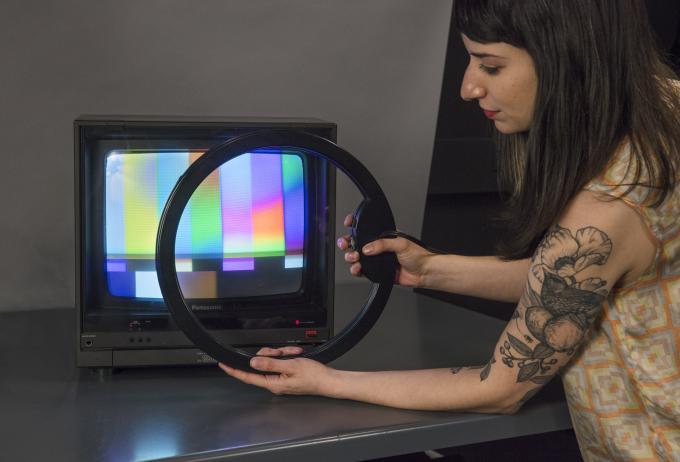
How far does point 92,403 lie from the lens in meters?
1.13

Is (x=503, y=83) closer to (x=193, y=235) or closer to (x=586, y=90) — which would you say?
(x=586, y=90)

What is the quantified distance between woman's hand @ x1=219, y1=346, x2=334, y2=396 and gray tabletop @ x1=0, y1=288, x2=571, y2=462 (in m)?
0.02

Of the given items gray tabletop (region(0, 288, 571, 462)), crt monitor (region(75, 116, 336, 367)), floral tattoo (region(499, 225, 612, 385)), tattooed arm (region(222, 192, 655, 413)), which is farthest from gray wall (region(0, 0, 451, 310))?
floral tattoo (region(499, 225, 612, 385))

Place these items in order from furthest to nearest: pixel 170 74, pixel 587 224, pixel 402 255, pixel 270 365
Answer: pixel 170 74 < pixel 402 255 < pixel 270 365 < pixel 587 224

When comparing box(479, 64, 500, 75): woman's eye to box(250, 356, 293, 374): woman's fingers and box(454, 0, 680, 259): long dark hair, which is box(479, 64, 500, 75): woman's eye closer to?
box(454, 0, 680, 259): long dark hair

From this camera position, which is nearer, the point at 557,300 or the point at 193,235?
the point at 557,300

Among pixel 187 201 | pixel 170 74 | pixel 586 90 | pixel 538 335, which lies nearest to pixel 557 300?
pixel 538 335

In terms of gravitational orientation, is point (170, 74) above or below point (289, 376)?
above

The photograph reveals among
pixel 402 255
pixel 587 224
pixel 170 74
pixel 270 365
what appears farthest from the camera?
pixel 170 74

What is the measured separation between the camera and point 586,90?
103 centimetres

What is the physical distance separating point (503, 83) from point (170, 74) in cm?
80

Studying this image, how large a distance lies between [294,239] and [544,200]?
1.28ft

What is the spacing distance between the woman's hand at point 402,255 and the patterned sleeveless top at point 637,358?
304mm

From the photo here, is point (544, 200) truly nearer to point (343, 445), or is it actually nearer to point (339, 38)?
point (343, 445)
